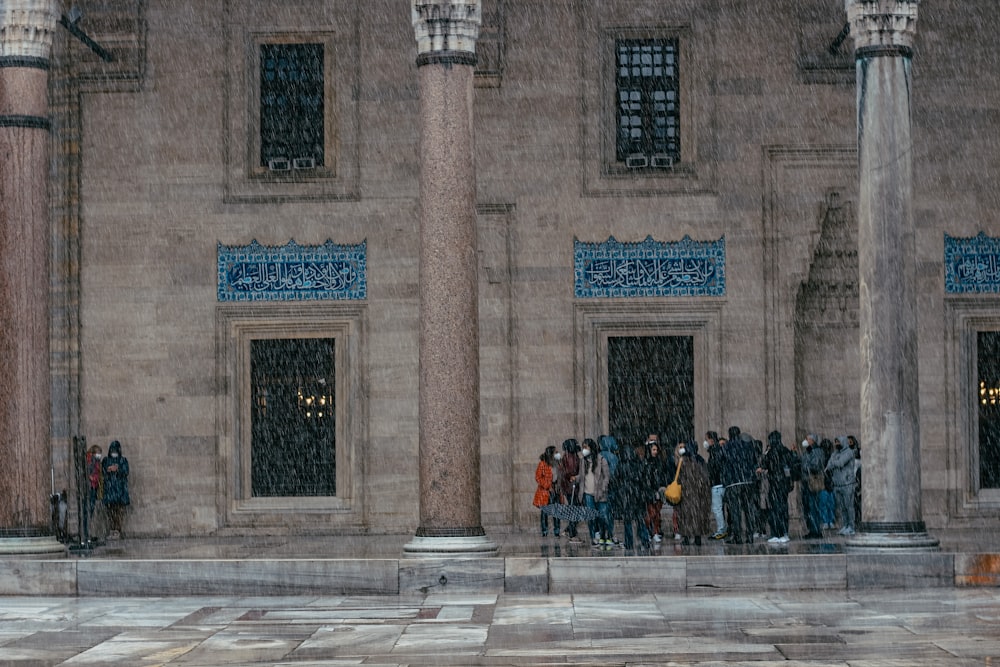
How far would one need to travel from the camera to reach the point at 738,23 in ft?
73.2

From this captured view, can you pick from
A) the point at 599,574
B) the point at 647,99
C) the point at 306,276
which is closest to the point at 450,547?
the point at 599,574

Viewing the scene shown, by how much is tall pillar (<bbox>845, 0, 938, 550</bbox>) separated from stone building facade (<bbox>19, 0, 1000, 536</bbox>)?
186 inches

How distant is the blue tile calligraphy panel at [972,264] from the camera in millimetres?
22047

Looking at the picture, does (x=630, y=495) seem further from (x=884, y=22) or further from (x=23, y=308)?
(x=23, y=308)

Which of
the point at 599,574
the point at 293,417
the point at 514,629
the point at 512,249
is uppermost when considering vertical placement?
the point at 512,249

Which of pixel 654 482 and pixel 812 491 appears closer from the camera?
pixel 654 482

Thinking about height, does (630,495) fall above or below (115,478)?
below

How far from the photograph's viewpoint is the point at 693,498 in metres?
19.0

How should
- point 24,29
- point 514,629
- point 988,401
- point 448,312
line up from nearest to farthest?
point 514,629, point 448,312, point 24,29, point 988,401

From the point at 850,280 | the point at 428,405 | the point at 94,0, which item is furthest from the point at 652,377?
the point at 94,0

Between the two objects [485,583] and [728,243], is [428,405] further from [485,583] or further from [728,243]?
[728,243]

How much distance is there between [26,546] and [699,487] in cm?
→ 752

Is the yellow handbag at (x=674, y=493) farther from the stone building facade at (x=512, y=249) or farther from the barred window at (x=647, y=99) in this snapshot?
the barred window at (x=647, y=99)

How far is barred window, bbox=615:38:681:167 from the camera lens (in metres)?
22.5
